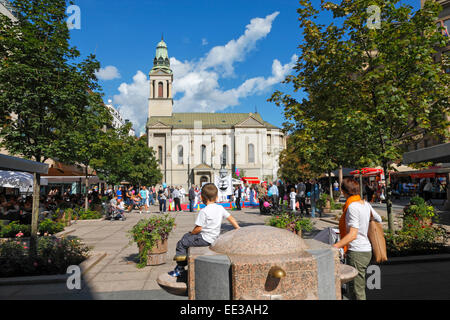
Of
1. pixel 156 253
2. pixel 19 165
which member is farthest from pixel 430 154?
pixel 19 165

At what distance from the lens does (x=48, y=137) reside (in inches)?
497

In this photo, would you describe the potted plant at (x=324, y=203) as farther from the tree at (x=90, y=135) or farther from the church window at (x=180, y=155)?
the church window at (x=180, y=155)

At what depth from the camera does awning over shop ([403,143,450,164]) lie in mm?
6819

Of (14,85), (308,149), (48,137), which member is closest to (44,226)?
(48,137)

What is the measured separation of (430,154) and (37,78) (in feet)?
40.6

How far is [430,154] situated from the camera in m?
7.45

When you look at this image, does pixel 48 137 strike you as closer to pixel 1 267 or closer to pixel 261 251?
pixel 1 267

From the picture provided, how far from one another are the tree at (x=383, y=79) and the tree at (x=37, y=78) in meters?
9.14

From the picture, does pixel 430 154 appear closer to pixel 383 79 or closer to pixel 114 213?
pixel 383 79

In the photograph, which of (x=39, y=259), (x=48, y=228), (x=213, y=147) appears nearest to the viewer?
(x=39, y=259)

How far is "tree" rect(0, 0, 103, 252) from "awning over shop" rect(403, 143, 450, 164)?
455 inches

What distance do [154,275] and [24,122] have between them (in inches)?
366

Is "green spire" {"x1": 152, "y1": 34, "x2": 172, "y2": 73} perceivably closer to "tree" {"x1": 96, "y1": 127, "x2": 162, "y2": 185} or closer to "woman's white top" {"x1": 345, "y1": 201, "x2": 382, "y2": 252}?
"tree" {"x1": 96, "y1": 127, "x2": 162, "y2": 185}

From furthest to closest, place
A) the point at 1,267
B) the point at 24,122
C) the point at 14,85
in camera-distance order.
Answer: the point at 24,122, the point at 14,85, the point at 1,267
